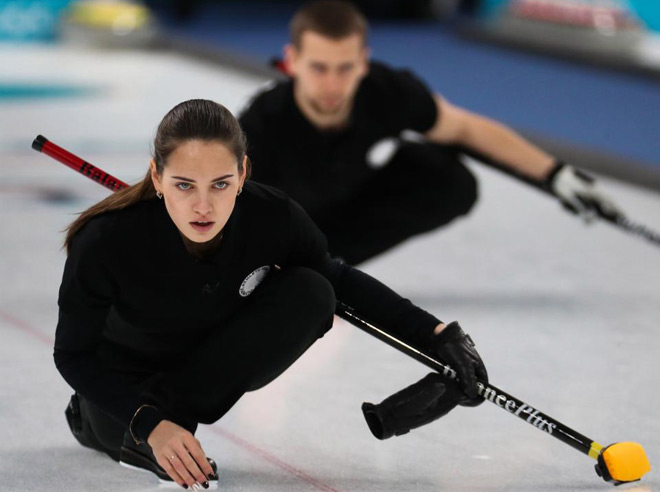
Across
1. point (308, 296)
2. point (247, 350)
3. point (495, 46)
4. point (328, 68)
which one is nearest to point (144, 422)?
point (247, 350)

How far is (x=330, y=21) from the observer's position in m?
2.84

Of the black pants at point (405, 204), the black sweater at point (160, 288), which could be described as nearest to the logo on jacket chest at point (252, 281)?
the black sweater at point (160, 288)

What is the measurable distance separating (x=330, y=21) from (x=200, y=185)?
1.09 meters

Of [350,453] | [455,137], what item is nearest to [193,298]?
[350,453]

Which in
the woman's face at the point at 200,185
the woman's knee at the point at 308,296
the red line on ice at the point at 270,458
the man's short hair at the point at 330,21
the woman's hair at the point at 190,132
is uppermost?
the man's short hair at the point at 330,21

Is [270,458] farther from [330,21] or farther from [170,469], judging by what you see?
[330,21]

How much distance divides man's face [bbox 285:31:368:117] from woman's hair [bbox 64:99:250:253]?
910mm

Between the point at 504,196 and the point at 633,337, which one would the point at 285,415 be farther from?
the point at 504,196

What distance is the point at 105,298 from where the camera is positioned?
1941 mm

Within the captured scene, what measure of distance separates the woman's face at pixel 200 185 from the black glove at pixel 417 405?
402 mm

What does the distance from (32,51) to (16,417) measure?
514 centimetres

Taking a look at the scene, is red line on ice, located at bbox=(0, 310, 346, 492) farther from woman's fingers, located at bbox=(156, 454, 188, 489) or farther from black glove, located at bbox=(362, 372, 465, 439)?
woman's fingers, located at bbox=(156, 454, 188, 489)

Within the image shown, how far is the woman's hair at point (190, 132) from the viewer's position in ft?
6.06

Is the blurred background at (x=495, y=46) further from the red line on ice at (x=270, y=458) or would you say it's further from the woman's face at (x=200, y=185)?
the woman's face at (x=200, y=185)
